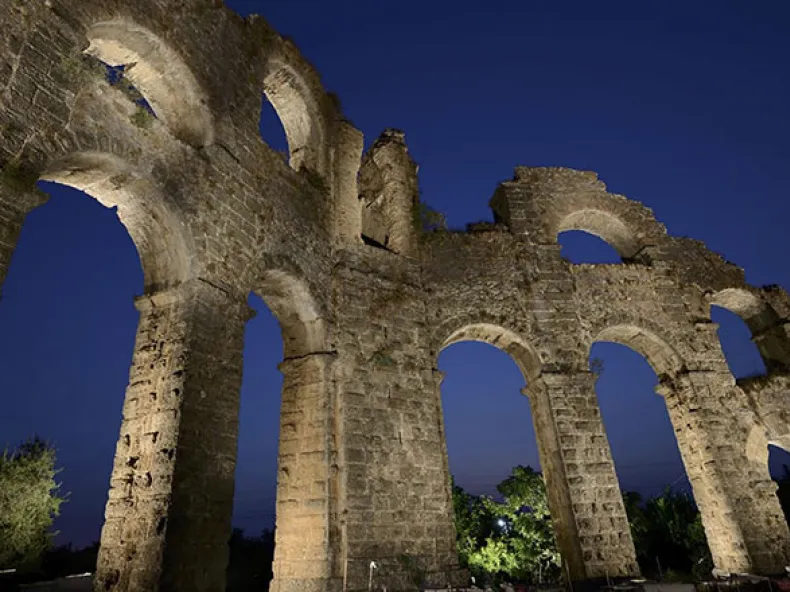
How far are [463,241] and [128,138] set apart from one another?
668 centimetres

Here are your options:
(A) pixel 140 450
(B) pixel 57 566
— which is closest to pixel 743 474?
(A) pixel 140 450

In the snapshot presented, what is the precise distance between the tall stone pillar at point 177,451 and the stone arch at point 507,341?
4.85 meters

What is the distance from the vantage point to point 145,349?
594 centimetres

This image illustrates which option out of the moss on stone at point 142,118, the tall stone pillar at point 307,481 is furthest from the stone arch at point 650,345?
the moss on stone at point 142,118

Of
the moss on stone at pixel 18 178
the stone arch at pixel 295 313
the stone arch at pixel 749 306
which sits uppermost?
the stone arch at pixel 749 306

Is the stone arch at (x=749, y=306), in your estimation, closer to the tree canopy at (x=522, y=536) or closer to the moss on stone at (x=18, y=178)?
the tree canopy at (x=522, y=536)

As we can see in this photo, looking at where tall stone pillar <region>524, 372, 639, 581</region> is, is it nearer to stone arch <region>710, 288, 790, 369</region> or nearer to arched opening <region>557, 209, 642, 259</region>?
arched opening <region>557, 209, 642, 259</region>

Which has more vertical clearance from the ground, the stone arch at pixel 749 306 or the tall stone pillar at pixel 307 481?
the stone arch at pixel 749 306

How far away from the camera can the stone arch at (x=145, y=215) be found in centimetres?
577

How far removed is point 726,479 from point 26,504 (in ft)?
56.4

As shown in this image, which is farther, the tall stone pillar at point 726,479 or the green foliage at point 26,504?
the green foliage at point 26,504

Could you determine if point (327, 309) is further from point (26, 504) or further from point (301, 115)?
point (26, 504)

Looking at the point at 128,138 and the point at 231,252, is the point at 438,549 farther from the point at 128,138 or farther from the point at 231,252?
the point at 128,138

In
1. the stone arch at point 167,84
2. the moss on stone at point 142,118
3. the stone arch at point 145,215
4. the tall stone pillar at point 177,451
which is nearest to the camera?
the tall stone pillar at point 177,451
